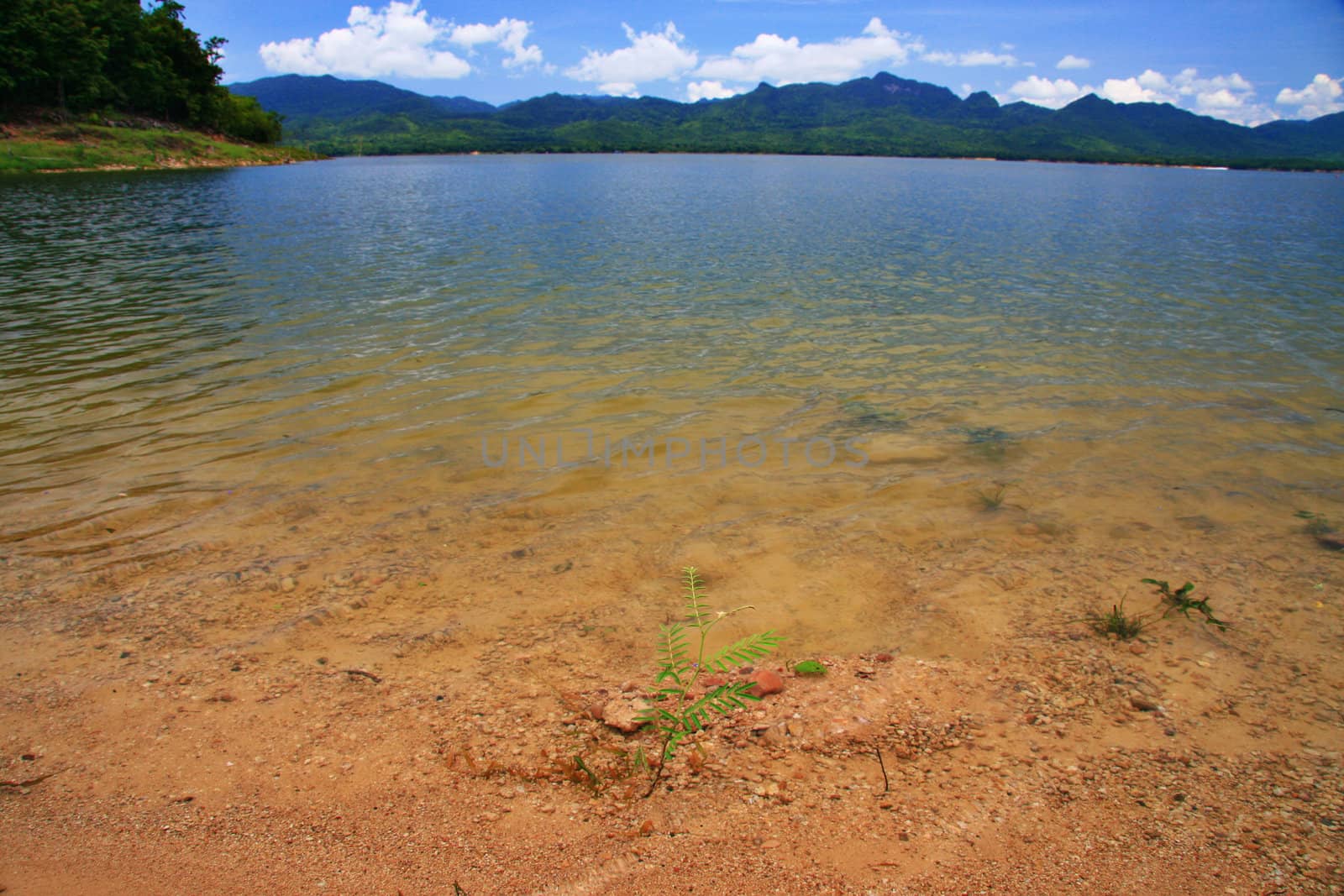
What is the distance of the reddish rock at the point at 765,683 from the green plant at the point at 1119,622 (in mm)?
2273

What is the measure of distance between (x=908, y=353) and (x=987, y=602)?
22.8 ft

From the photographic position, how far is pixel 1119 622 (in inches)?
174

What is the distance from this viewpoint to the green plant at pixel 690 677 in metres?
3.39

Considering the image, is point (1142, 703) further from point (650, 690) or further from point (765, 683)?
point (650, 690)

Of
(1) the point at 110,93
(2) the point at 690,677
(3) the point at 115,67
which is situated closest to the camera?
(2) the point at 690,677

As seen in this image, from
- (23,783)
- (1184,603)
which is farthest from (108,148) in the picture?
(1184,603)

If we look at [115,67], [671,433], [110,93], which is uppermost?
[115,67]

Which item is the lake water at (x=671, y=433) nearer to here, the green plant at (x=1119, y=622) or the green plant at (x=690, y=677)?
the green plant at (x=1119, y=622)

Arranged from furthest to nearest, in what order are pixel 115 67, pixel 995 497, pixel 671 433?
pixel 115 67 → pixel 671 433 → pixel 995 497

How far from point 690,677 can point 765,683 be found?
444 millimetres

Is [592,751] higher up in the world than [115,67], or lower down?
lower down

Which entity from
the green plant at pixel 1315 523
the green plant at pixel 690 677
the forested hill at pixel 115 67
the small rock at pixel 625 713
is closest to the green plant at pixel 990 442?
the green plant at pixel 1315 523

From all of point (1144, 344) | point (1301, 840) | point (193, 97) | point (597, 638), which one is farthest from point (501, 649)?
point (193, 97)

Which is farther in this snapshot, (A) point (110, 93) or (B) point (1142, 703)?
(A) point (110, 93)
